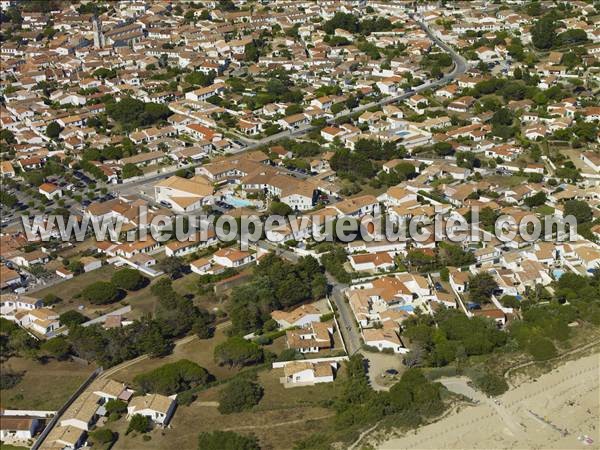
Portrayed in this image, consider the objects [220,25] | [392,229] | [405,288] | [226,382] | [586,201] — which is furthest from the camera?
[220,25]

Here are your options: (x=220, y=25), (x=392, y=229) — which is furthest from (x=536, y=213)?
(x=220, y=25)

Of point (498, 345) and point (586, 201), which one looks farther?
point (586, 201)

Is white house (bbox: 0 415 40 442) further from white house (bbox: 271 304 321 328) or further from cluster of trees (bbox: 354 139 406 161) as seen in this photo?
cluster of trees (bbox: 354 139 406 161)

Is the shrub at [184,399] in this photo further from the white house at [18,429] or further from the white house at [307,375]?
the white house at [18,429]

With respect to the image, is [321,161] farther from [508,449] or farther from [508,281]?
[508,449]

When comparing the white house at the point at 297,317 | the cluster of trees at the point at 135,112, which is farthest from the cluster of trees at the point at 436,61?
the white house at the point at 297,317

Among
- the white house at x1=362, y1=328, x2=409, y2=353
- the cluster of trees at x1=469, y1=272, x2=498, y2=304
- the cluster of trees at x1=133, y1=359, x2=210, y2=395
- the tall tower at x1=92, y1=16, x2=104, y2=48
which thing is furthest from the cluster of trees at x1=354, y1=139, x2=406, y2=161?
the tall tower at x1=92, y1=16, x2=104, y2=48
